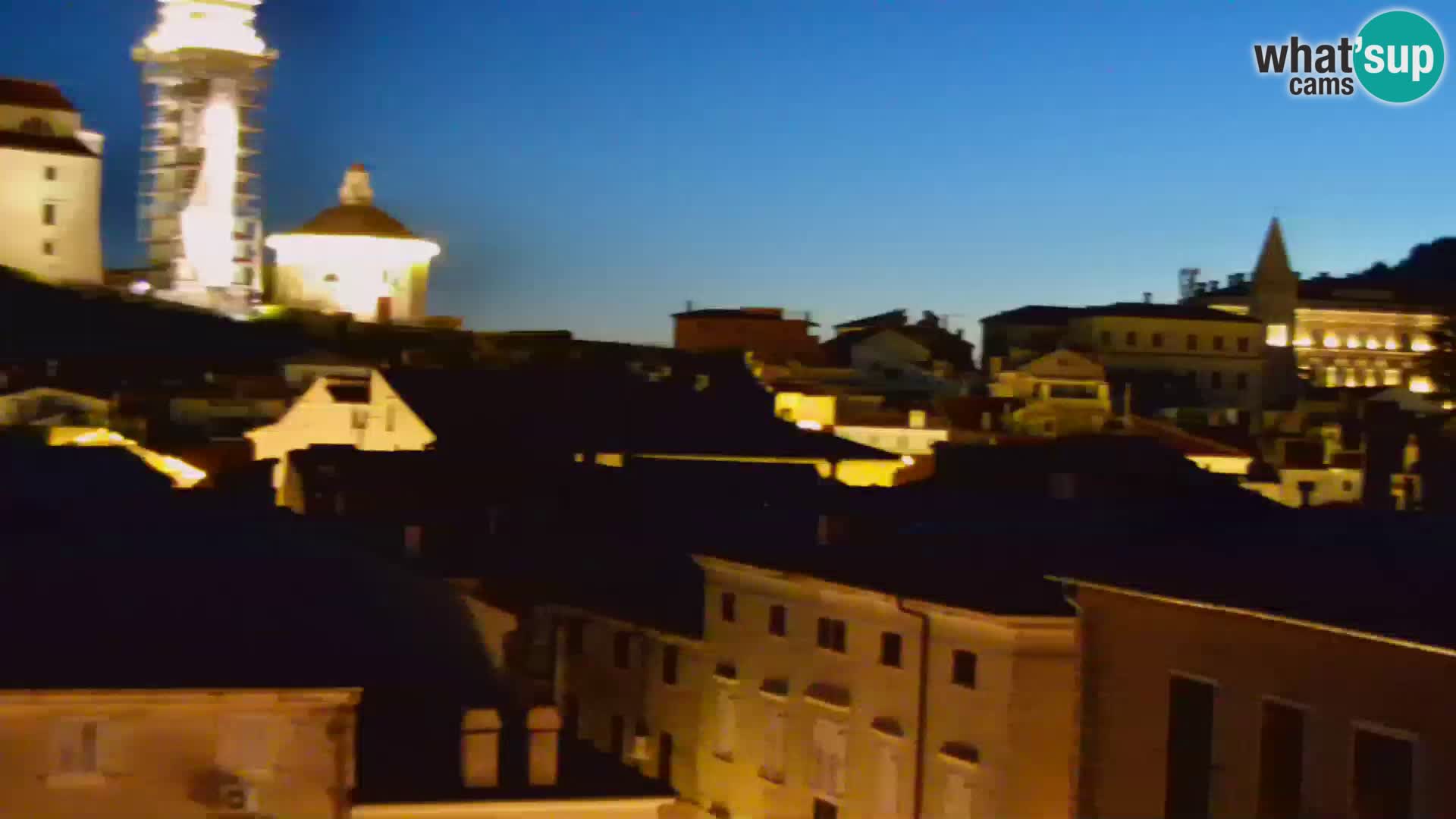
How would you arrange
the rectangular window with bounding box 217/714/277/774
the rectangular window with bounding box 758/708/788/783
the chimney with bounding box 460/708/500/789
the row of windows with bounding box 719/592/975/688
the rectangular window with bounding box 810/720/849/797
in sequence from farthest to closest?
the rectangular window with bounding box 758/708/788/783 < the rectangular window with bounding box 810/720/849/797 < the row of windows with bounding box 719/592/975/688 < the chimney with bounding box 460/708/500/789 < the rectangular window with bounding box 217/714/277/774

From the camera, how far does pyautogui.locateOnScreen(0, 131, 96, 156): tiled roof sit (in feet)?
246

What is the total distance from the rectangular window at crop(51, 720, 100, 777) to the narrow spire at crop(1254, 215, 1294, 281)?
240 feet

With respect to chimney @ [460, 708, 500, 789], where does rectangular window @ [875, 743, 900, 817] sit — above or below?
below

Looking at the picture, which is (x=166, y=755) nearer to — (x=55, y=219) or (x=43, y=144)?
(x=55, y=219)

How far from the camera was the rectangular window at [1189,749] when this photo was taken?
1366 cm

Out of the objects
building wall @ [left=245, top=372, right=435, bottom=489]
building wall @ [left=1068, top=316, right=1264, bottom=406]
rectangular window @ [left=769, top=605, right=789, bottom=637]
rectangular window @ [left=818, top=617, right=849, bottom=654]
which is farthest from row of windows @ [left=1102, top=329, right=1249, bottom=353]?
rectangular window @ [left=818, top=617, right=849, bottom=654]

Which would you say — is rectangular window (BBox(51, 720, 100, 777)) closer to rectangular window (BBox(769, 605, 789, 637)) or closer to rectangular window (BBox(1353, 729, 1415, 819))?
rectangular window (BBox(769, 605, 789, 637))

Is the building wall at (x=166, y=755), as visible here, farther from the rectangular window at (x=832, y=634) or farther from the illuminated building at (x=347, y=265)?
the illuminated building at (x=347, y=265)

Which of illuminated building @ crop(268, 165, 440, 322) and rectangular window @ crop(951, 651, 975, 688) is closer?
rectangular window @ crop(951, 651, 975, 688)

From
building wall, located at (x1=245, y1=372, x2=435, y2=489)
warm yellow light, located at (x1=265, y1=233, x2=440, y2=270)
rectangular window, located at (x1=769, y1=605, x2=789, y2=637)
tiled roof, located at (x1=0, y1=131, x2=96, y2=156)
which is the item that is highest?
tiled roof, located at (x1=0, y1=131, x2=96, y2=156)

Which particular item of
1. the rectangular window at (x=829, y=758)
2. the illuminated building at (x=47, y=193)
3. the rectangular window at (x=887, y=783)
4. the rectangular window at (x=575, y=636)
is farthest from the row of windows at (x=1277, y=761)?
the illuminated building at (x=47, y=193)

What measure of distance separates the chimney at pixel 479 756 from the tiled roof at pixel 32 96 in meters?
64.6

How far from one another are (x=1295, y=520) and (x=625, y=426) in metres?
22.9

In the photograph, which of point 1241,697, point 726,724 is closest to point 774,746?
point 726,724
